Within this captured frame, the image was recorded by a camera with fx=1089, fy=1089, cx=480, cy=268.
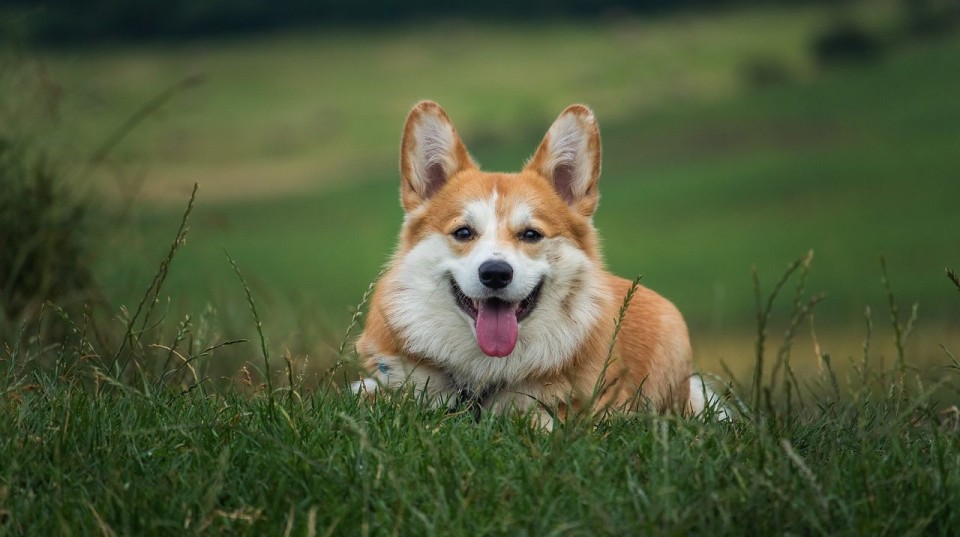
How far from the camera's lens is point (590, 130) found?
4.70 meters

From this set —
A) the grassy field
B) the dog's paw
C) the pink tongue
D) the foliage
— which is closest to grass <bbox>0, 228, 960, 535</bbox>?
the grassy field

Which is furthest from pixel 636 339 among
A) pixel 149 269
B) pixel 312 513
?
pixel 149 269

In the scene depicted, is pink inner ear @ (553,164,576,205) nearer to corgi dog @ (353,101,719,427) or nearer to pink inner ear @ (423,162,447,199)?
corgi dog @ (353,101,719,427)

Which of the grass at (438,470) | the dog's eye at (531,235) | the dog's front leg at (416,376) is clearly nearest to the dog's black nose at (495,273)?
the dog's eye at (531,235)

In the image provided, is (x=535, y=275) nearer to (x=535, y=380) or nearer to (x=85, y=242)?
(x=535, y=380)

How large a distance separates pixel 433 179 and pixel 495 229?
1.90 ft

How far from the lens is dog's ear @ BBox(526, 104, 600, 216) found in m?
4.70

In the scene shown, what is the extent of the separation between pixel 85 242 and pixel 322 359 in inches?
59.7

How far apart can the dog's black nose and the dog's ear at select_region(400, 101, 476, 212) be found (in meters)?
0.76

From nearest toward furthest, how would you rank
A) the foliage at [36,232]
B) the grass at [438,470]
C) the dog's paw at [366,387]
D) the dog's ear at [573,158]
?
the grass at [438,470]
the dog's paw at [366,387]
the dog's ear at [573,158]
the foliage at [36,232]

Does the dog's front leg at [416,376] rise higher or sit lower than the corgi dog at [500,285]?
lower

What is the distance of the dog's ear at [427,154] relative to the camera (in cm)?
471

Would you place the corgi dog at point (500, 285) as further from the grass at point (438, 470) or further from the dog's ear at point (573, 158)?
the grass at point (438, 470)

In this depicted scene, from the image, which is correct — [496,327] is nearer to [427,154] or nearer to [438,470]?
[427,154]
